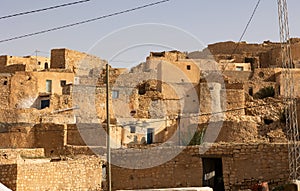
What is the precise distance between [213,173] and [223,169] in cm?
151

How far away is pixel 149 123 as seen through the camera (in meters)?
28.4

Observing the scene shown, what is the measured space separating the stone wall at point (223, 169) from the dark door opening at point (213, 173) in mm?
584

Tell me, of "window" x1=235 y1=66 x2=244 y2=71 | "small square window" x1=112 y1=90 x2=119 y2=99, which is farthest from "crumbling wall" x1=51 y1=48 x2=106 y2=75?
"window" x1=235 y1=66 x2=244 y2=71

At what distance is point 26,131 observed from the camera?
84.2 feet

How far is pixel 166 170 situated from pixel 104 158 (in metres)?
2.63

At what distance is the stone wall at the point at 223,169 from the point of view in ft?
48.5

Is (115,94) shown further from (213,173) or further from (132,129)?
(213,173)

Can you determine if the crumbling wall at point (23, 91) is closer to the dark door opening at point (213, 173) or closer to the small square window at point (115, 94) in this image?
the small square window at point (115, 94)

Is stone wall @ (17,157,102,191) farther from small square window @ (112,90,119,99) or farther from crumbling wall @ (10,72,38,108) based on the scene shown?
crumbling wall @ (10,72,38,108)

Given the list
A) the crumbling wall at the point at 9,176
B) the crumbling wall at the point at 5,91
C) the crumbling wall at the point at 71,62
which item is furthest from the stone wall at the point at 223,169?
the crumbling wall at the point at 71,62

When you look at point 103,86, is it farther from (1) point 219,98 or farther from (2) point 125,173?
(2) point 125,173

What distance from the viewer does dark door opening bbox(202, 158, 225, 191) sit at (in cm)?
1638

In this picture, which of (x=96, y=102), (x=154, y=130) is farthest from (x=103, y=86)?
(x=154, y=130)

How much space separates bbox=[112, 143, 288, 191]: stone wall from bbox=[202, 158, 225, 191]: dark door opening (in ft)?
1.91
